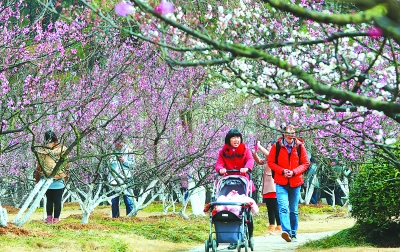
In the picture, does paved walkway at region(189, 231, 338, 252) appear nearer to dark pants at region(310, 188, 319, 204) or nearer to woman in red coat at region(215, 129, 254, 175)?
woman in red coat at region(215, 129, 254, 175)

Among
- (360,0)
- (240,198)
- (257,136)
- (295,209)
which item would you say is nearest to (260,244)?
(295,209)

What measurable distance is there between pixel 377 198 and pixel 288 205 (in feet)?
7.76

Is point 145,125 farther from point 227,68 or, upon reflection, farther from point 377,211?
point 227,68

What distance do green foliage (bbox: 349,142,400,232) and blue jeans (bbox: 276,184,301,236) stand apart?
1.20m

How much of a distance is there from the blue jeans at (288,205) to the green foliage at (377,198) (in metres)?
1.20

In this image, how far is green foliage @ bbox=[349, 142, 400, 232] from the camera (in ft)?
34.6

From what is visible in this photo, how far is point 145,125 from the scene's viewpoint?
55.0ft

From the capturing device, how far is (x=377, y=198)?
1064 cm

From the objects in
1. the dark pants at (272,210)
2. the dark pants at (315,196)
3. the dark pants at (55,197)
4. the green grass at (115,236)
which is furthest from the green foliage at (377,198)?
the dark pants at (315,196)

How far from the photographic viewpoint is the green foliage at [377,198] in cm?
1055

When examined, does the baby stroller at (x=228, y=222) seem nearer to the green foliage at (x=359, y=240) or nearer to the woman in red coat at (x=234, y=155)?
the woman in red coat at (x=234, y=155)

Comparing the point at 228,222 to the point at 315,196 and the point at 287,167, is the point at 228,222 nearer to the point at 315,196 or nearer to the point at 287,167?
the point at 287,167

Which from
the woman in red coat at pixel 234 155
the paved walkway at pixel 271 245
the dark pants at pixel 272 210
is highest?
the woman in red coat at pixel 234 155

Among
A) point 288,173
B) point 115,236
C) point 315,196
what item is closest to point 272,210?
point 288,173
